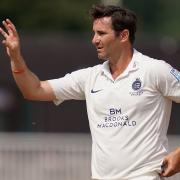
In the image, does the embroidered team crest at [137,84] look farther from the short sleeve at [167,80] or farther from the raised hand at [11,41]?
the raised hand at [11,41]

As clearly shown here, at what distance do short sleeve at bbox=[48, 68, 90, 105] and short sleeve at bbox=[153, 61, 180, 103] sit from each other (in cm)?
72

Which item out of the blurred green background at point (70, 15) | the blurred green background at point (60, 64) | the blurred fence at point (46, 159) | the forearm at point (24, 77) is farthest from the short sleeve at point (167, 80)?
the blurred green background at point (70, 15)

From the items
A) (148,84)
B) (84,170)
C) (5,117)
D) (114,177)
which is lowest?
(5,117)

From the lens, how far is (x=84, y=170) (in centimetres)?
1335

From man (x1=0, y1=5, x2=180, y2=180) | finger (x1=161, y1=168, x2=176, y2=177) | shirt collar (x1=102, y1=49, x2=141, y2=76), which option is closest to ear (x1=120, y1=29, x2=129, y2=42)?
man (x1=0, y1=5, x2=180, y2=180)

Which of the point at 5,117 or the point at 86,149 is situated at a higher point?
the point at 86,149

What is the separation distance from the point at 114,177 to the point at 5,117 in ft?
55.6

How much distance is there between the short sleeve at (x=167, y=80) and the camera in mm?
7816

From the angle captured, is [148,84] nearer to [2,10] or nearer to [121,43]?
[121,43]

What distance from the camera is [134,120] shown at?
781 cm

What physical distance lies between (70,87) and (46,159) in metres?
5.13

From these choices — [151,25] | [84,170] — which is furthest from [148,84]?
[151,25]

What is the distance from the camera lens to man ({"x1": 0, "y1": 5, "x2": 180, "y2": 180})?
779 cm

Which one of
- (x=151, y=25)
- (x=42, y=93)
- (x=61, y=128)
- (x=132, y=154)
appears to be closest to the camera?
(x=132, y=154)
